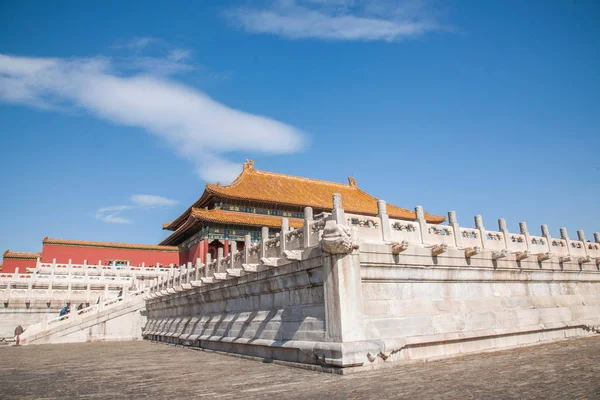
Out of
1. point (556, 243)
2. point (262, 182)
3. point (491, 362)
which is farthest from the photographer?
point (262, 182)

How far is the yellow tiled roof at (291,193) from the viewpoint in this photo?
106 feet

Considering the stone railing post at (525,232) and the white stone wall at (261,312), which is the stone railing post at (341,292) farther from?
the stone railing post at (525,232)

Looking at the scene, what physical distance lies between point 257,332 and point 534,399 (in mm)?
7329

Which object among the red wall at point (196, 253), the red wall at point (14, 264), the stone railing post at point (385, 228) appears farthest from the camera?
the red wall at point (14, 264)

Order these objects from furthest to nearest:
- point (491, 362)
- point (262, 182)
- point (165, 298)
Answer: point (262, 182) → point (165, 298) → point (491, 362)

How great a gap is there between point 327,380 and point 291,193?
29121 mm

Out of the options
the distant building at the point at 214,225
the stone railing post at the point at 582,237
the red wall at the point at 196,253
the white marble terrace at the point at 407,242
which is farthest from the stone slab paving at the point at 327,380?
the distant building at the point at 214,225

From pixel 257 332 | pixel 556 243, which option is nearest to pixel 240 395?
pixel 257 332

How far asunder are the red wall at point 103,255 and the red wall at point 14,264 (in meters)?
1.95

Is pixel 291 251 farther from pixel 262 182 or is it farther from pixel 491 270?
pixel 262 182

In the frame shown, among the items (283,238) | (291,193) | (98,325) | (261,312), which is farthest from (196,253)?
(283,238)

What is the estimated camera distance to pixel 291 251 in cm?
995

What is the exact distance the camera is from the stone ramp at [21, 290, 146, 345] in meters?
20.7

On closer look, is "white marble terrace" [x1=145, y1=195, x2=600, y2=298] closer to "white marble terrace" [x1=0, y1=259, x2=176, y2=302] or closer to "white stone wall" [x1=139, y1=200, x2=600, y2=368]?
"white stone wall" [x1=139, y1=200, x2=600, y2=368]
